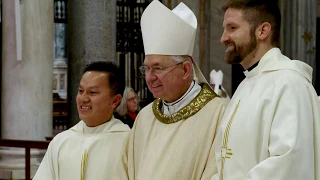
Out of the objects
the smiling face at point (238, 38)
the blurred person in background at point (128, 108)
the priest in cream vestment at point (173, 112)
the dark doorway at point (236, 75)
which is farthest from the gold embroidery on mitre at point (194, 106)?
the dark doorway at point (236, 75)

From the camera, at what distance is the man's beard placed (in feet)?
8.77

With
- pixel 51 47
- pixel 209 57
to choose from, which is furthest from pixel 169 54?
pixel 209 57

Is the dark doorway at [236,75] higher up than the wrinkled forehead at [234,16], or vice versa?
the wrinkled forehead at [234,16]

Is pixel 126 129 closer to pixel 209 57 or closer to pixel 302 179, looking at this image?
pixel 302 179

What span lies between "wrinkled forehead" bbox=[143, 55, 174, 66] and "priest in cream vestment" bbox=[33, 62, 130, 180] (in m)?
0.41

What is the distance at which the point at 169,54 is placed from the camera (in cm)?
320

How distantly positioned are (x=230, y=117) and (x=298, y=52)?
8.59 m

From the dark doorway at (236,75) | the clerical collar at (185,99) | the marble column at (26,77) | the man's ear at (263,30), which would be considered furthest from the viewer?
the dark doorway at (236,75)

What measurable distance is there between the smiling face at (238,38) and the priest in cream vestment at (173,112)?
50cm

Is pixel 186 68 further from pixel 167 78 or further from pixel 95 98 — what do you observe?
pixel 95 98

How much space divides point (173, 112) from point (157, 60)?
0.98ft

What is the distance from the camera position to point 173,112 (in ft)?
10.6

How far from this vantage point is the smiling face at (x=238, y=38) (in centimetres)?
267

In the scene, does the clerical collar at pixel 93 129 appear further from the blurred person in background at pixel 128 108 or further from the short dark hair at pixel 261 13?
the blurred person in background at pixel 128 108
